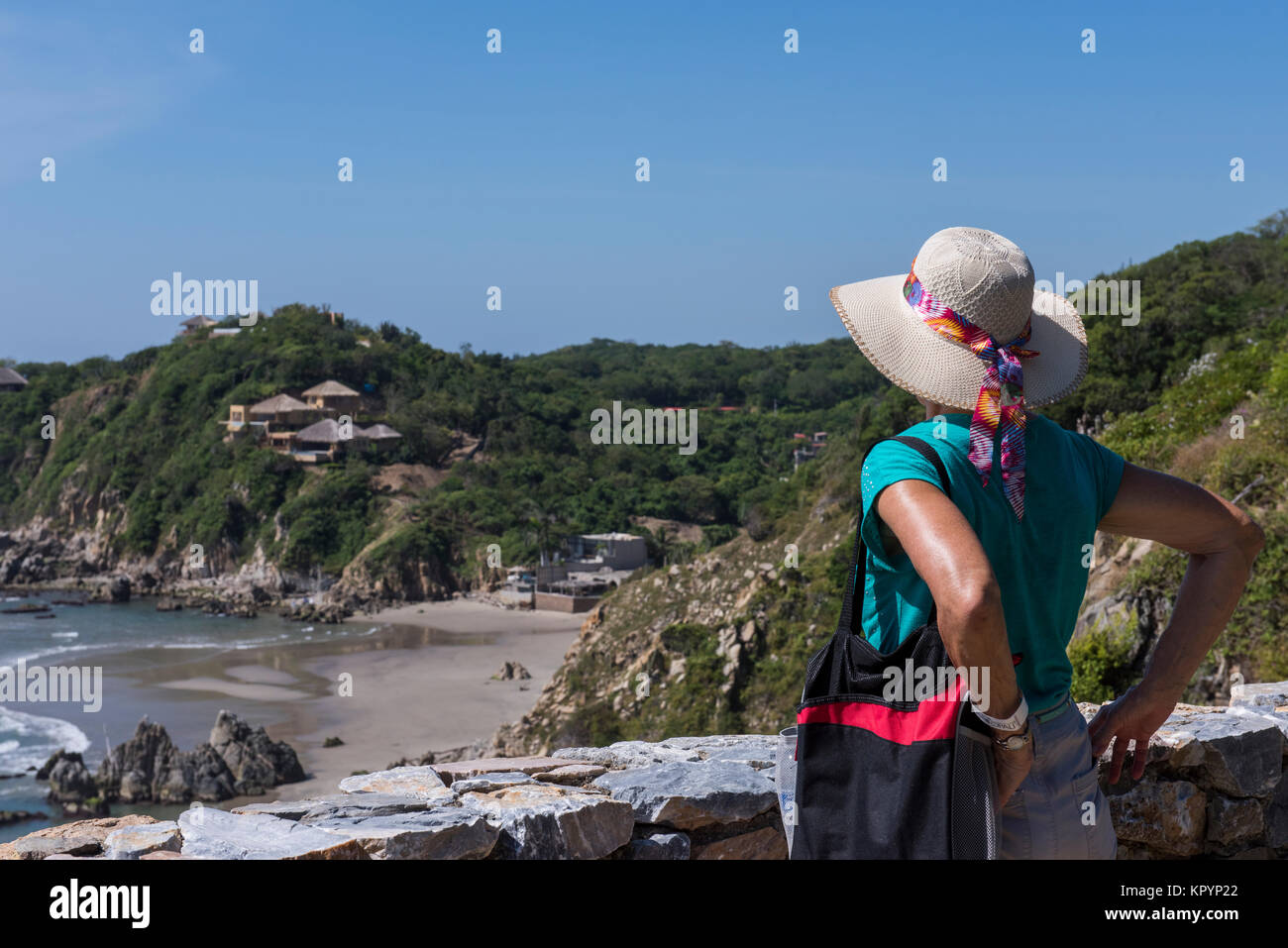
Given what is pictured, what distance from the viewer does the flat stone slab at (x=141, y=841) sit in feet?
5.72

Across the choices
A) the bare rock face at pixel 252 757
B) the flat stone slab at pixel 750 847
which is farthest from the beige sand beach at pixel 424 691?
the flat stone slab at pixel 750 847

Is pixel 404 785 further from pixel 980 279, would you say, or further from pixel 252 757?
pixel 252 757

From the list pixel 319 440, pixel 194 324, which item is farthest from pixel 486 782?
pixel 194 324

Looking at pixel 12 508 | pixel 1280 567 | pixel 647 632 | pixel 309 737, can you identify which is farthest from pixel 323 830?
pixel 12 508

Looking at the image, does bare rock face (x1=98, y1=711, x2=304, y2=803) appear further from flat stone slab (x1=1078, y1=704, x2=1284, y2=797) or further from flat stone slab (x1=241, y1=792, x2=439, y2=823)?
flat stone slab (x1=1078, y1=704, x2=1284, y2=797)

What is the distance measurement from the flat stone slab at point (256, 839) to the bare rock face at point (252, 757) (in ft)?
59.6

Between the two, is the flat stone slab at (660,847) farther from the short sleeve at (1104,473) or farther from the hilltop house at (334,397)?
the hilltop house at (334,397)

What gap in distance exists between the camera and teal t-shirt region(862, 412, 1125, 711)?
4.58ft

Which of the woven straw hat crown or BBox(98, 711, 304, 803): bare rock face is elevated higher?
the woven straw hat crown

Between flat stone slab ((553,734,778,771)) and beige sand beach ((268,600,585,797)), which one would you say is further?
beige sand beach ((268,600,585,797))

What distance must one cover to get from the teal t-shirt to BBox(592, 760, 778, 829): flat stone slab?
31.1 inches

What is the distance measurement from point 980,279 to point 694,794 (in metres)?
1.09

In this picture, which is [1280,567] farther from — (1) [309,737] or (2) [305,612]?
(2) [305,612]

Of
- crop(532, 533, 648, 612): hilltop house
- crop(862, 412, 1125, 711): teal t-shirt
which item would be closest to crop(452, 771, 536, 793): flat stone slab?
crop(862, 412, 1125, 711): teal t-shirt
